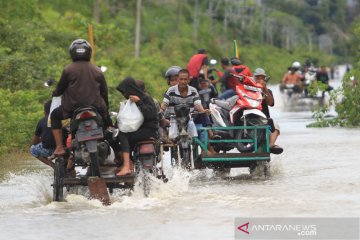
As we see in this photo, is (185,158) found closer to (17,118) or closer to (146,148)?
(146,148)

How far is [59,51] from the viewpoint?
30.1 m

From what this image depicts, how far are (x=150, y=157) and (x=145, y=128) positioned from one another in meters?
0.35

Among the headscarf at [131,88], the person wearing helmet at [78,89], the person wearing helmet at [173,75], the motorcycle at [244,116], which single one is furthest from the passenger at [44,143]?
the motorcycle at [244,116]

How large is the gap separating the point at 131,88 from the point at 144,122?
43 cm

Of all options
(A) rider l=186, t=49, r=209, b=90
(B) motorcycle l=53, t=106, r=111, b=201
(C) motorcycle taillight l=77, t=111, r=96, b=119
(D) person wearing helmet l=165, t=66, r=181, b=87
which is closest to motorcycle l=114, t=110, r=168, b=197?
(B) motorcycle l=53, t=106, r=111, b=201

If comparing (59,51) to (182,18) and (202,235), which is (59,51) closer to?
(202,235)

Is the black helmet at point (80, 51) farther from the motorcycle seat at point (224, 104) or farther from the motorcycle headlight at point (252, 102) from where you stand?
the motorcycle seat at point (224, 104)

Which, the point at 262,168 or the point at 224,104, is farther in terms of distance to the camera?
the point at 224,104

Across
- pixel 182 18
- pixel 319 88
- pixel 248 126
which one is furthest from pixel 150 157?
pixel 182 18

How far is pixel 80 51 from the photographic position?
41.7ft

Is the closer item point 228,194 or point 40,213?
point 40,213

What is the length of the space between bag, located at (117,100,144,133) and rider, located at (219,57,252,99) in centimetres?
521

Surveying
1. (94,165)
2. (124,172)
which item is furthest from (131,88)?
(94,165)

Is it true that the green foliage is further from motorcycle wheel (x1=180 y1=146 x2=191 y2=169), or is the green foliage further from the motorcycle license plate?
the motorcycle license plate
